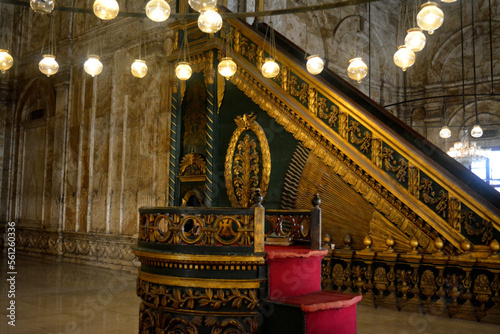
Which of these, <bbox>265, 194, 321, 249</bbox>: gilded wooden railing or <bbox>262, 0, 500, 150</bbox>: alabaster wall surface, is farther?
<bbox>262, 0, 500, 150</bbox>: alabaster wall surface

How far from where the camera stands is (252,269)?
341 cm

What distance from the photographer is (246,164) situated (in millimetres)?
7703

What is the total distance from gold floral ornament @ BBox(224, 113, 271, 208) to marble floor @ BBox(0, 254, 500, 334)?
231 cm

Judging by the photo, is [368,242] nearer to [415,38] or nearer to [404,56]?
[404,56]

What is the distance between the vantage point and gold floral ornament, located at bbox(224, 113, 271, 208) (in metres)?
7.45

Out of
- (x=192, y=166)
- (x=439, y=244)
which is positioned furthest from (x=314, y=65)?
(x=192, y=166)

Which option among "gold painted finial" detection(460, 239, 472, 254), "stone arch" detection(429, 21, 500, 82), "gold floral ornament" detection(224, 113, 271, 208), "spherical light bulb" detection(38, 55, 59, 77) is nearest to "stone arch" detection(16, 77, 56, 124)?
"spherical light bulb" detection(38, 55, 59, 77)

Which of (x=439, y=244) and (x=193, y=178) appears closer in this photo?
(x=439, y=244)

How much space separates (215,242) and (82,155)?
28.2 ft

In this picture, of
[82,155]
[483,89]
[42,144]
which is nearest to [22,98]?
[42,144]

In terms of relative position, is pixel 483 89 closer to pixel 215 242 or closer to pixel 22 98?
pixel 215 242

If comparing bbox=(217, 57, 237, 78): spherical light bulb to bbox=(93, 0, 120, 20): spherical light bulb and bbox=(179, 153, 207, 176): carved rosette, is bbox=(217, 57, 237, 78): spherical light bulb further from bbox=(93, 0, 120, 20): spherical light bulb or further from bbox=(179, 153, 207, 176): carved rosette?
bbox=(179, 153, 207, 176): carved rosette

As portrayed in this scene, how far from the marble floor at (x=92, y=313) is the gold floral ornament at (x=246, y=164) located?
7.57 feet

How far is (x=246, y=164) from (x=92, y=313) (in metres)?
3.42
